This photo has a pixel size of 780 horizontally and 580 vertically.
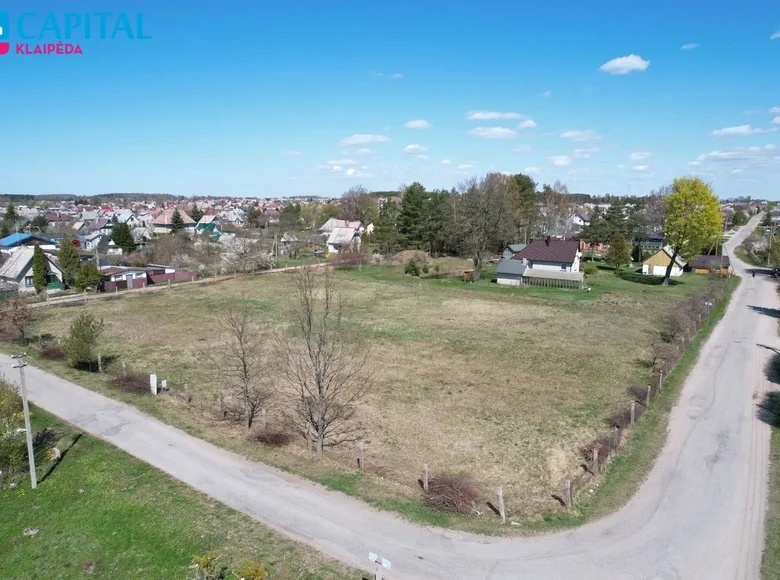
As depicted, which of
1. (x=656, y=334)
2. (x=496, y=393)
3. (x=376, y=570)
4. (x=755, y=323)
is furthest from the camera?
(x=755, y=323)

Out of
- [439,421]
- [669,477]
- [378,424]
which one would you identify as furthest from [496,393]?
[669,477]

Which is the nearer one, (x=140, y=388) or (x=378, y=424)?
(x=378, y=424)

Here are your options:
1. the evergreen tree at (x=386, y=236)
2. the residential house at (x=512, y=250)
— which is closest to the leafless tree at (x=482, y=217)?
the residential house at (x=512, y=250)

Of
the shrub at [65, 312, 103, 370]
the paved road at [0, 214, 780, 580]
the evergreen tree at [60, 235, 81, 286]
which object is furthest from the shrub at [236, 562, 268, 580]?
the evergreen tree at [60, 235, 81, 286]

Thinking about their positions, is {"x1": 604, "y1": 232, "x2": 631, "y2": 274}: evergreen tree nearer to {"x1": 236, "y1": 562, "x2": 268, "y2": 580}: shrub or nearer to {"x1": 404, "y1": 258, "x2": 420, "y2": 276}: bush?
{"x1": 404, "y1": 258, "x2": 420, "y2": 276}: bush

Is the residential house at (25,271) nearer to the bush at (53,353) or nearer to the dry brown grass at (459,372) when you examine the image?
the dry brown grass at (459,372)

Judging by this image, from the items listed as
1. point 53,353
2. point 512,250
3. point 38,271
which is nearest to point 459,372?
point 53,353

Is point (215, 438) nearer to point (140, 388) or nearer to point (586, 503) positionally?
point (140, 388)
